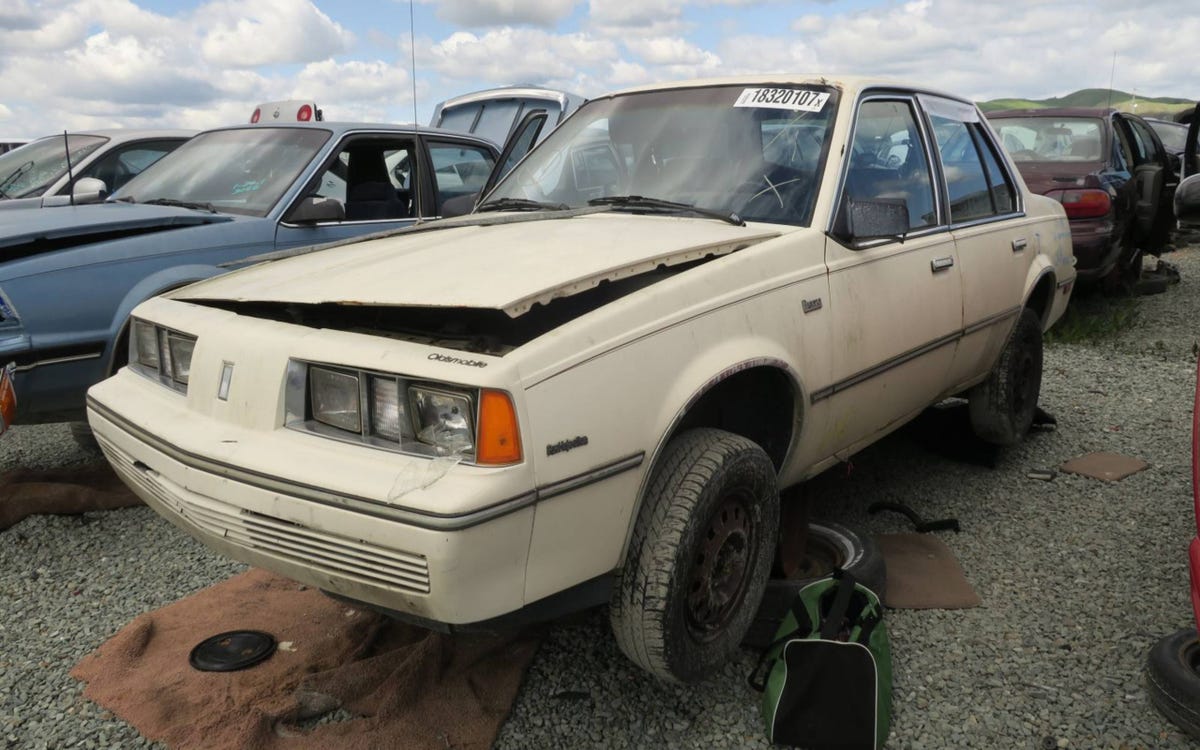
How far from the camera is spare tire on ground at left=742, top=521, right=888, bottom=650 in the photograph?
2.90 metres

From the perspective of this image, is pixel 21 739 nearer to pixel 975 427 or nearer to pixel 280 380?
pixel 280 380

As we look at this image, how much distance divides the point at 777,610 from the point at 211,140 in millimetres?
4411

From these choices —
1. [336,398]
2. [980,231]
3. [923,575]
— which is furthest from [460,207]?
[923,575]

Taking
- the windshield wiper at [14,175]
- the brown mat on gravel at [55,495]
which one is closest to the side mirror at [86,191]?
the brown mat on gravel at [55,495]

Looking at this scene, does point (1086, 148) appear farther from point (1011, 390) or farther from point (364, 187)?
point (364, 187)

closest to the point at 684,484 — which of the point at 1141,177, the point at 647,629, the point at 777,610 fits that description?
the point at 647,629

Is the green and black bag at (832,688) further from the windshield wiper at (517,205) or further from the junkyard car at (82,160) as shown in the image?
the junkyard car at (82,160)

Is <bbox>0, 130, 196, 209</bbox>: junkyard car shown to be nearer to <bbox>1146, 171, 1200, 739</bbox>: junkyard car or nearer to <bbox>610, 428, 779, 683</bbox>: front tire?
<bbox>610, 428, 779, 683</bbox>: front tire

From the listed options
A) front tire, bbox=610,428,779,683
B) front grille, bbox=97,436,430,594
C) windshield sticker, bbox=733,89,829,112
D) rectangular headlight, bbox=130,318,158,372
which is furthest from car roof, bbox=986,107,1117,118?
front grille, bbox=97,436,430,594

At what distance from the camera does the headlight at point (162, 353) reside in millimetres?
2701

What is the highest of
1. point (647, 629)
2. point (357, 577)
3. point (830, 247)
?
point (830, 247)

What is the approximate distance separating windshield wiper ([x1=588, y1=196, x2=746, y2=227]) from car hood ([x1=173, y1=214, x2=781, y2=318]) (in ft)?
0.15

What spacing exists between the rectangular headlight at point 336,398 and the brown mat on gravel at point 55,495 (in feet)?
7.70

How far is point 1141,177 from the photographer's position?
28.0 feet
